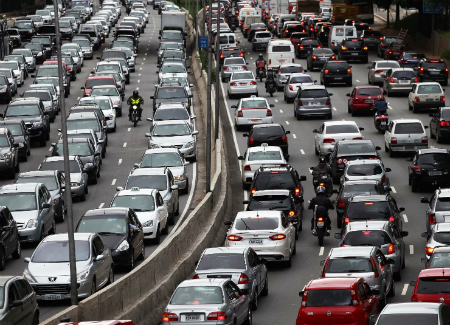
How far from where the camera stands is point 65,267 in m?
22.2

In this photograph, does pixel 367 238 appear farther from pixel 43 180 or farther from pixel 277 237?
pixel 43 180

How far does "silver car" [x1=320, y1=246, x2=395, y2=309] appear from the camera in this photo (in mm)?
21500

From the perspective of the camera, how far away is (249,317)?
68.4 ft

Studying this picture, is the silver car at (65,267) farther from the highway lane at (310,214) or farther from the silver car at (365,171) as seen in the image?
the silver car at (365,171)

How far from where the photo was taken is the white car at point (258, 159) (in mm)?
36534

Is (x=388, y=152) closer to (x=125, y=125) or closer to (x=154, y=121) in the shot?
(x=154, y=121)

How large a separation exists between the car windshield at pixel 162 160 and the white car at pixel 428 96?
16.9 meters

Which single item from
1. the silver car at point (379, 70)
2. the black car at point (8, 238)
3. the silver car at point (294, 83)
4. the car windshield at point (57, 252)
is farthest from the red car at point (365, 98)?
the car windshield at point (57, 252)

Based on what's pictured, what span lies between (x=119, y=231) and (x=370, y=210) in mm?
6702

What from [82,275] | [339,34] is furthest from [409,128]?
[339,34]

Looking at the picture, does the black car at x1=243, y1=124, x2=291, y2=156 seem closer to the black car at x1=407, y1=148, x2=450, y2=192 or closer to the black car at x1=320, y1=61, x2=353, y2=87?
the black car at x1=407, y1=148, x2=450, y2=192

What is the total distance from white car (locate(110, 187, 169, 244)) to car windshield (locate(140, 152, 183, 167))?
6068 millimetres

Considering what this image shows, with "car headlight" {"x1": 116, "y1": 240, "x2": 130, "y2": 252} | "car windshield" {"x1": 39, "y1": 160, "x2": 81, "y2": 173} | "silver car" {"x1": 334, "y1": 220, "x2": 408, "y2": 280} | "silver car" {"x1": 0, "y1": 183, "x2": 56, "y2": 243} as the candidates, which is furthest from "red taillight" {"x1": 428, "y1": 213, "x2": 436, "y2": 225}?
"car windshield" {"x1": 39, "y1": 160, "x2": 81, "y2": 173}

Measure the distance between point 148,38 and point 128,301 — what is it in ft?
256
